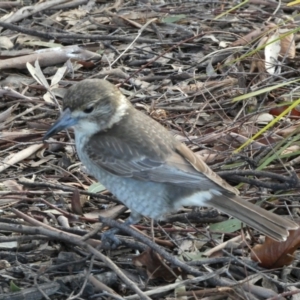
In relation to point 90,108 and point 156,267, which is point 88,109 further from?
point 156,267

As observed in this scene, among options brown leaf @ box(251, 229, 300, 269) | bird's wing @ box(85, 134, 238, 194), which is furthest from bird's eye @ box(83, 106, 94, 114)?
brown leaf @ box(251, 229, 300, 269)

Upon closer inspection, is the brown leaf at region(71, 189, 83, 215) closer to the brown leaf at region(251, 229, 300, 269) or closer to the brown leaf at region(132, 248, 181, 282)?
the brown leaf at region(132, 248, 181, 282)

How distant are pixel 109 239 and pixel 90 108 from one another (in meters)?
0.79

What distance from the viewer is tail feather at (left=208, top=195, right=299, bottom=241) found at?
436 cm

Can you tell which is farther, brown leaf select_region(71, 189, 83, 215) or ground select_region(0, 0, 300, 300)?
brown leaf select_region(71, 189, 83, 215)

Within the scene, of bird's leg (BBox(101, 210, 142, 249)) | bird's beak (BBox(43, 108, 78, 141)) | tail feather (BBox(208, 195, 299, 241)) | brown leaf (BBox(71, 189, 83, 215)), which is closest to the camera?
tail feather (BBox(208, 195, 299, 241))

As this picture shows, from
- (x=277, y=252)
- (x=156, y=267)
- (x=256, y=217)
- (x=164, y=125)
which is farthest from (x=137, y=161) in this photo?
(x=164, y=125)

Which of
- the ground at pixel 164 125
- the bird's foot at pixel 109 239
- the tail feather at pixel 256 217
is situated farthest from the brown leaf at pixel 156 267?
the tail feather at pixel 256 217

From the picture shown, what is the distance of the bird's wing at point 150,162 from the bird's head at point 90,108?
0.42 feet

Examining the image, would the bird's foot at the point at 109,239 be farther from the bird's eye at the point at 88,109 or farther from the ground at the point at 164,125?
the bird's eye at the point at 88,109

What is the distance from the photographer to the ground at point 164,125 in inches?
174

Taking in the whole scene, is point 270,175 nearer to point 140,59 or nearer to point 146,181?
point 146,181

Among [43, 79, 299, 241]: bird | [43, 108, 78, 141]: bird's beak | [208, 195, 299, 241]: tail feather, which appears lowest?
[208, 195, 299, 241]: tail feather

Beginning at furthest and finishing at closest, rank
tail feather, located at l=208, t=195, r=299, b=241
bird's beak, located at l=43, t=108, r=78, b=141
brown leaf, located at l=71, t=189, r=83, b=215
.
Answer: brown leaf, located at l=71, t=189, r=83, b=215 → bird's beak, located at l=43, t=108, r=78, b=141 → tail feather, located at l=208, t=195, r=299, b=241
